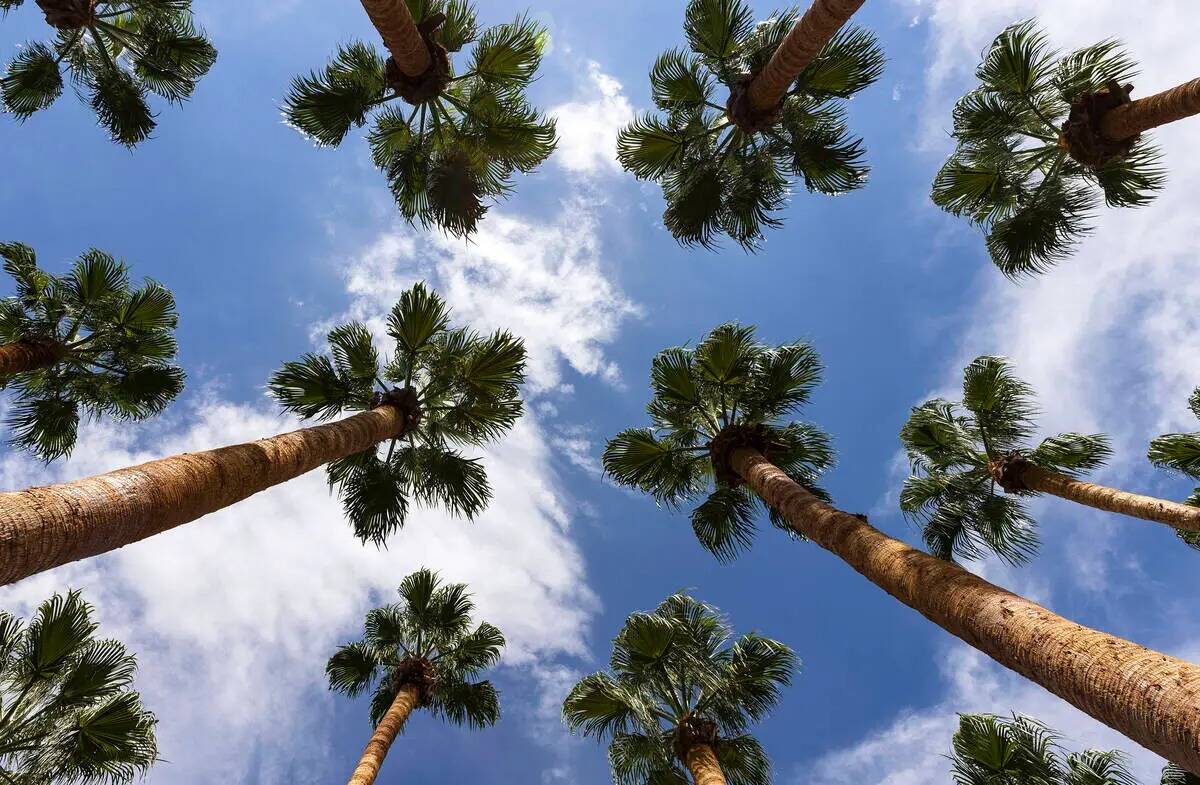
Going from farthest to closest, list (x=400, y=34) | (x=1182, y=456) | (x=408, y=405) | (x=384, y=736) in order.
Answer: (x=1182, y=456) → (x=384, y=736) → (x=408, y=405) → (x=400, y=34)

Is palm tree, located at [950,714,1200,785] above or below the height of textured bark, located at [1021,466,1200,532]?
below

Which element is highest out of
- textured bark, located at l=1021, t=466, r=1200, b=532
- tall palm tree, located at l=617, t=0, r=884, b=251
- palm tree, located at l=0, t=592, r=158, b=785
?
tall palm tree, located at l=617, t=0, r=884, b=251

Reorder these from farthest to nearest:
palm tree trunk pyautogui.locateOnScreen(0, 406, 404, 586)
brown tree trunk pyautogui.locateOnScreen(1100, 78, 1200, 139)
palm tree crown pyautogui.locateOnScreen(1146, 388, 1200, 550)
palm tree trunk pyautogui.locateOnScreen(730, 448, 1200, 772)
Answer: palm tree crown pyautogui.locateOnScreen(1146, 388, 1200, 550) < brown tree trunk pyautogui.locateOnScreen(1100, 78, 1200, 139) < palm tree trunk pyautogui.locateOnScreen(0, 406, 404, 586) < palm tree trunk pyautogui.locateOnScreen(730, 448, 1200, 772)

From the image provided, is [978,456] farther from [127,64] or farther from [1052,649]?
[127,64]

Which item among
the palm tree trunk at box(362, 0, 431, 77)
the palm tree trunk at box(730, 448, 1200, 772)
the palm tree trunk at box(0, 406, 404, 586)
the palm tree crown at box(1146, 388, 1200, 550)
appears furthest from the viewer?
the palm tree crown at box(1146, 388, 1200, 550)

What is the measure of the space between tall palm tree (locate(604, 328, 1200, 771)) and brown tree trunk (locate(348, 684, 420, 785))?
257 inches

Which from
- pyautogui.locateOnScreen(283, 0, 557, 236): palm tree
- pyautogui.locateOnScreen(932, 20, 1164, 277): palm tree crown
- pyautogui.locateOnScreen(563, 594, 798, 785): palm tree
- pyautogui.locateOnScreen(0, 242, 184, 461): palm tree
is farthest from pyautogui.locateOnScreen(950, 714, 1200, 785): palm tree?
pyautogui.locateOnScreen(0, 242, 184, 461): palm tree

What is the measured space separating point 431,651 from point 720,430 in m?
8.97

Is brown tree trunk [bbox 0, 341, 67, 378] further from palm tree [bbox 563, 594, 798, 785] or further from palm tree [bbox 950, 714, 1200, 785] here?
palm tree [bbox 950, 714, 1200, 785]

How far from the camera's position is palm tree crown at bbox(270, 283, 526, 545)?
9.16 metres

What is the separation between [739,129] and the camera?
358 inches

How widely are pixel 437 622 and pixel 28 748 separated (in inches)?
273

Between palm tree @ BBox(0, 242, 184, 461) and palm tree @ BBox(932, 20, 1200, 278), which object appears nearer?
palm tree @ BBox(932, 20, 1200, 278)

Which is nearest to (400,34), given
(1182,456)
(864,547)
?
(864,547)
